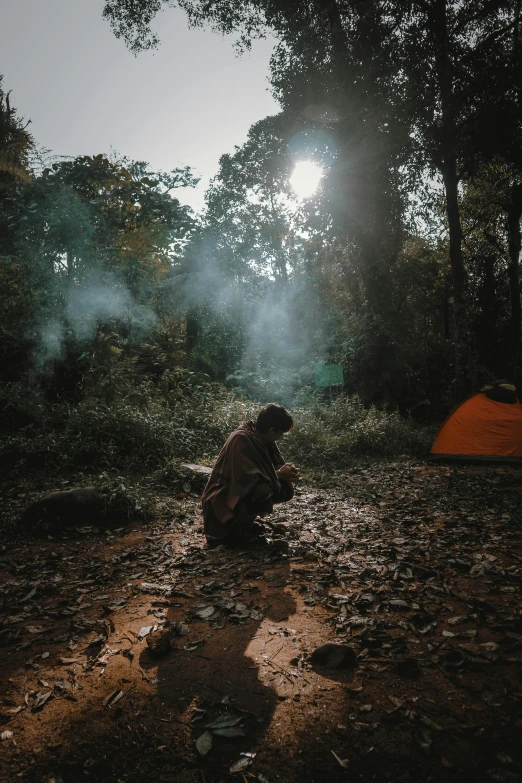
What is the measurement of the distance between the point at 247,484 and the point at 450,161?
10168 millimetres

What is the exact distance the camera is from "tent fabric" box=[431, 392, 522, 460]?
7621 millimetres

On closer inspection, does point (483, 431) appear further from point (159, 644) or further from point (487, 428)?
point (159, 644)

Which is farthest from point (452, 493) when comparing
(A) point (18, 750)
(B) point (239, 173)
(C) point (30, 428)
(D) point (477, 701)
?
(B) point (239, 173)

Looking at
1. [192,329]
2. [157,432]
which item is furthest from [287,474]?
[192,329]

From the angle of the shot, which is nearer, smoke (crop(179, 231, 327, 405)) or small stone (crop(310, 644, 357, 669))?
small stone (crop(310, 644, 357, 669))

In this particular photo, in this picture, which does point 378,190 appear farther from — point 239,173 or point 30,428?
point 239,173

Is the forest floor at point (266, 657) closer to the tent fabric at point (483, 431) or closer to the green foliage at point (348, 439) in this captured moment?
the tent fabric at point (483, 431)

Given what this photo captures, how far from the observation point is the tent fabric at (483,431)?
25.0ft

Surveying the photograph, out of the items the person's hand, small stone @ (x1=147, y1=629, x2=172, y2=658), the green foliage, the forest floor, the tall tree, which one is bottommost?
the forest floor

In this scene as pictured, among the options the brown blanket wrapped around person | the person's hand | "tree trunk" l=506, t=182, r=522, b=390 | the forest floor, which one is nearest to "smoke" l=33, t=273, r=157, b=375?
the forest floor

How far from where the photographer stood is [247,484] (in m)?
4.25

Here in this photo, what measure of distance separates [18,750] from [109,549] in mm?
2574

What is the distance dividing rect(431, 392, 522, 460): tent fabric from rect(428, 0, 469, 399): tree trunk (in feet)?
8.41

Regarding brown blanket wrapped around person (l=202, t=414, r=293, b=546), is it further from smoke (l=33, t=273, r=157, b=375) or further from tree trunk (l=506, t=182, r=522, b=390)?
tree trunk (l=506, t=182, r=522, b=390)
